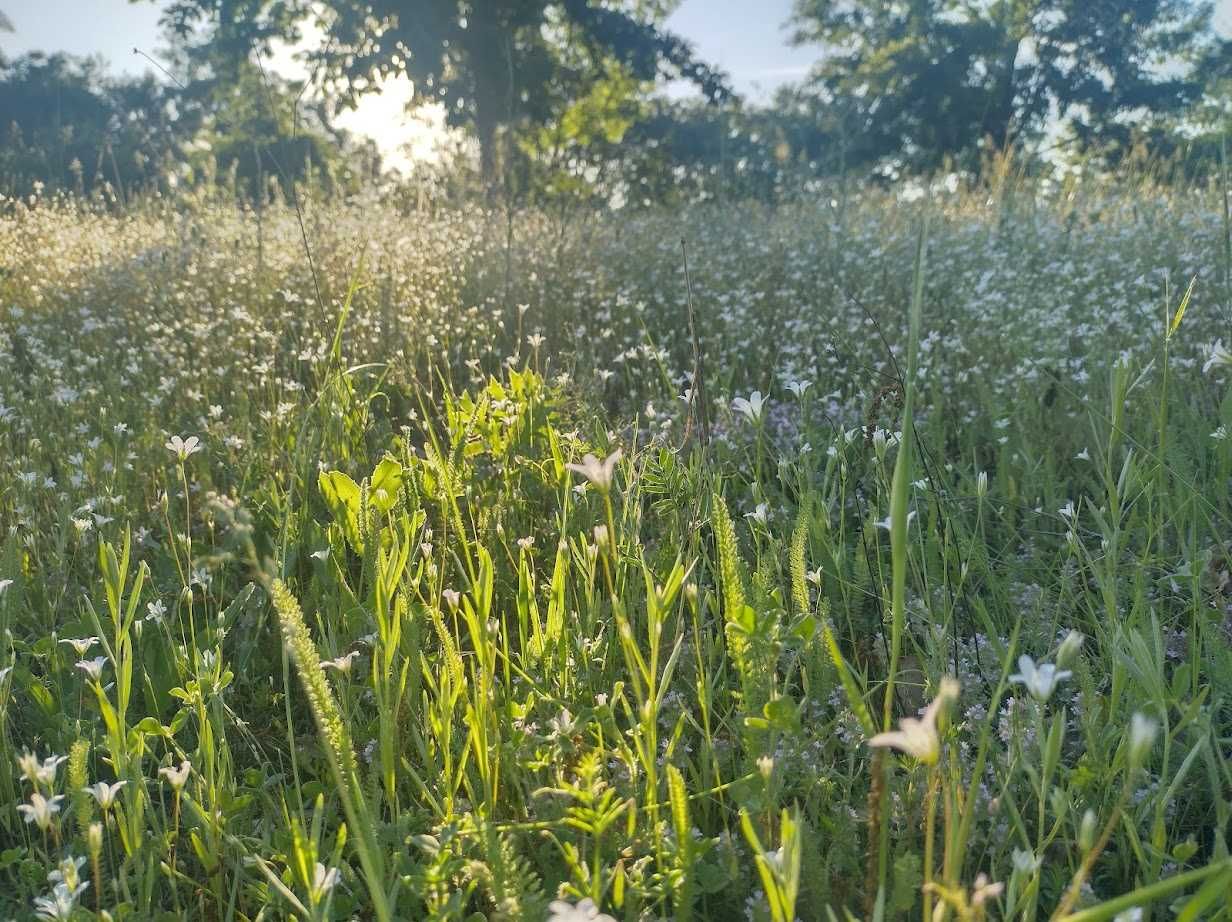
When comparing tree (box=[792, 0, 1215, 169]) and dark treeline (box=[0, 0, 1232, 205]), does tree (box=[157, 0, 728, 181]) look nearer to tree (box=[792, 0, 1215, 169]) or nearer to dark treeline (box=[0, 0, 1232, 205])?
dark treeline (box=[0, 0, 1232, 205])

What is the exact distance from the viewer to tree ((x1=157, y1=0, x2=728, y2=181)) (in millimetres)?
17297

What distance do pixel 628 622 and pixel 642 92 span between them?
2247 cm

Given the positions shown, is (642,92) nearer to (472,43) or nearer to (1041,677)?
(472,43)

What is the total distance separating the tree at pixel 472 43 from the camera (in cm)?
1730

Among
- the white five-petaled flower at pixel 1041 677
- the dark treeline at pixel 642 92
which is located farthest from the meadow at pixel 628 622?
the dark treeline at pixel 642 92

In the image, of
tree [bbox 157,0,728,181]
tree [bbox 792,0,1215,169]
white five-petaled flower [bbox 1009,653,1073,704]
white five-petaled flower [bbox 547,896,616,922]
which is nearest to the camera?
white five-petaled flower [bbox 547,896,616,922]

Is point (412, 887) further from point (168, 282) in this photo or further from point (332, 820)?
point (168, 282)

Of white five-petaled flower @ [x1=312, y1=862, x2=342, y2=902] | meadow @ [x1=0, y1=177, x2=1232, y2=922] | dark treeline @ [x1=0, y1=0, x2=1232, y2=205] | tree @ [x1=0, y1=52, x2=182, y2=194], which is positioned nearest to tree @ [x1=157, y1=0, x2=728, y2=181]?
dark treeline @ [x1=0, y1=0, x2=1232, y2=205]

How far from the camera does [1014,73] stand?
2738 cm

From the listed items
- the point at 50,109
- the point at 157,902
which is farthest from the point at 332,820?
the point at 50,109

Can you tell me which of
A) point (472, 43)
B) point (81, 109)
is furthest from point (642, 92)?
point (81, 109)

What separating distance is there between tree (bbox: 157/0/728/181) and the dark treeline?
0.13ft

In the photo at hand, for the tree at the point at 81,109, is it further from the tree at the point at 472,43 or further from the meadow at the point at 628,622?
the meadow at the point at 628,622

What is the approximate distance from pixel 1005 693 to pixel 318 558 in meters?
1.52
